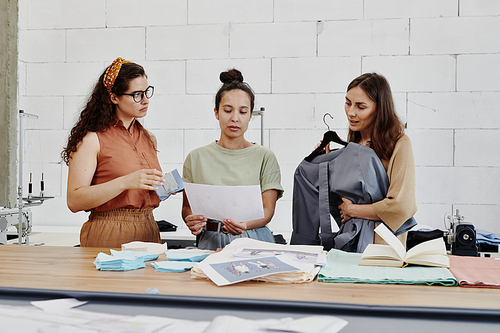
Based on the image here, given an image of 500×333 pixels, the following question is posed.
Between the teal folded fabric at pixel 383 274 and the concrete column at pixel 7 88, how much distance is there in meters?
2.72

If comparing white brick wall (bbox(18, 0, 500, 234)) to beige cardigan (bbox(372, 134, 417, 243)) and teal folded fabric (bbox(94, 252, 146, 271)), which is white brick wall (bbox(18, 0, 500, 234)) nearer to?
beige cardigan (bbox(372, 134, 417, 243))

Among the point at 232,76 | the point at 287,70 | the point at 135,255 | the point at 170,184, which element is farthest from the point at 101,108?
the point at 287,70

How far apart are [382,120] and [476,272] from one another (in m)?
0.82

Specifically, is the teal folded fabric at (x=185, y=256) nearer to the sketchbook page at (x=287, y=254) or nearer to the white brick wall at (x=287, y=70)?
the sketchbook page at (x=287, y=254)

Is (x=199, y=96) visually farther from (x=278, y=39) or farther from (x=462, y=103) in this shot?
(x=462, y=103)

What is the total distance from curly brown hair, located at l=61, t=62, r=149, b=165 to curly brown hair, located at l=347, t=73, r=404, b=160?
1040mm

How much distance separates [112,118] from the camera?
203 cm

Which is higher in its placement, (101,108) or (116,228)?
(101,108)

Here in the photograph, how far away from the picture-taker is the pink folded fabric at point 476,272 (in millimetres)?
1148

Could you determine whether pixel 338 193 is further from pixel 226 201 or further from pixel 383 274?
pixel 383 274

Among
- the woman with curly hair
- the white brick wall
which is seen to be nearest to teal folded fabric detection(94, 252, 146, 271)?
the woman with curly hair

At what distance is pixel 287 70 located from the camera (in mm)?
3691

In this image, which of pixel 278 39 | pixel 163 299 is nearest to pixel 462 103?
pixel 278 39

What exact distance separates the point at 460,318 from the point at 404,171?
951 mm
